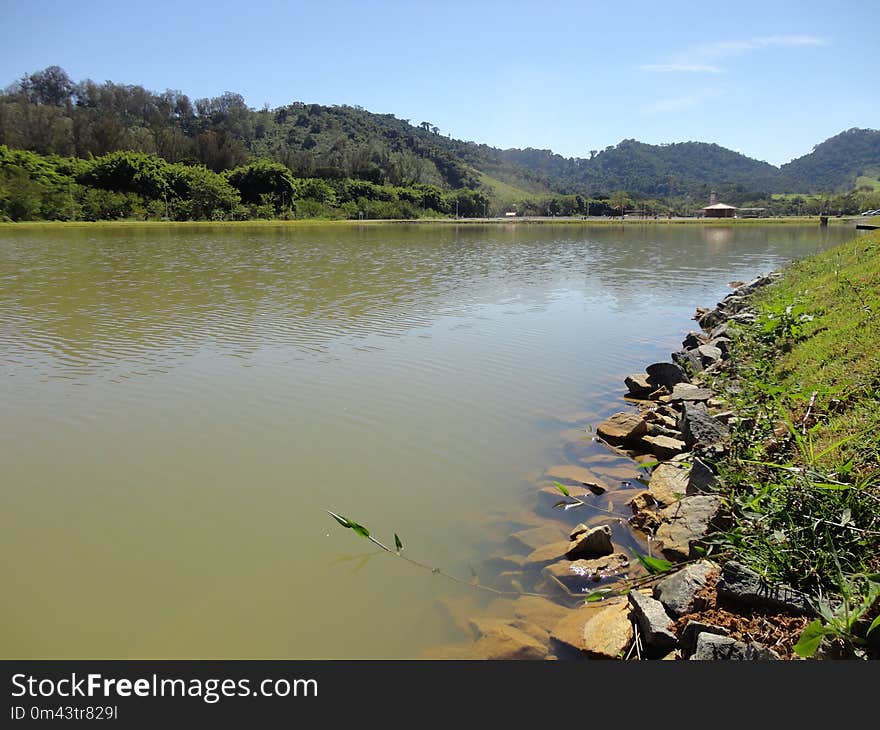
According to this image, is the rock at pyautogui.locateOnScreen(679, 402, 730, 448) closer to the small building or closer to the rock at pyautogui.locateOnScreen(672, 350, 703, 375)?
the rock at pyautogui.locateOnScreen(672, 350, 703, 375)

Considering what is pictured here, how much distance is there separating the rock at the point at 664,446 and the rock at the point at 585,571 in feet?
7.59

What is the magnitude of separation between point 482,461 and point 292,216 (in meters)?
90.5

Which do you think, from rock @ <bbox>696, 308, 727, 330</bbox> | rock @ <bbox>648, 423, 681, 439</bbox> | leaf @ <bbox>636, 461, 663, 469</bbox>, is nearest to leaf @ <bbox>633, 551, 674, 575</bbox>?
leaf @ <bbox>636, 461, 663, 469</bbox>

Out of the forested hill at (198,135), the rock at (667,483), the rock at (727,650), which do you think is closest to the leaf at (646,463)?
the rock at (667,483)

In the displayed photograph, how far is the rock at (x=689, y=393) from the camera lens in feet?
28.3

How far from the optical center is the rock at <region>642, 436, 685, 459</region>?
7.28m

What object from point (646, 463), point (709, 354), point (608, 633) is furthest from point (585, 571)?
point (709, 354)

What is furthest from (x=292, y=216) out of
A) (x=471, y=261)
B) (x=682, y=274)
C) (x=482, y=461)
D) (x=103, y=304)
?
(x=482, y=461)

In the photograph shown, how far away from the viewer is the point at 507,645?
14.0 ft

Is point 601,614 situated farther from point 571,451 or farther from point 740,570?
point 571,451

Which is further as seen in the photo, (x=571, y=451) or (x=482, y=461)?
(x=571, y=451)

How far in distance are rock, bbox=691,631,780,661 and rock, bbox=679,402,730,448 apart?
10.7 feet

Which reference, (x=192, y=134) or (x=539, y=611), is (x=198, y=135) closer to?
(x=192, y=134)

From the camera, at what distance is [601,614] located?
4.34 m
